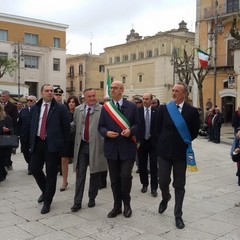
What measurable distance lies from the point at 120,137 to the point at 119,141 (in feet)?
0.19

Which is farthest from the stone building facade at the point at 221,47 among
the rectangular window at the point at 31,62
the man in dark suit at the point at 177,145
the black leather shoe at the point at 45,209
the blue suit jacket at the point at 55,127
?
the black leather shoe at the point at 45,209

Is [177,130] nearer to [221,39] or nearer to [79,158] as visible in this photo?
[79,158]

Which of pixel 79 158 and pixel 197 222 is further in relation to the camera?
pixel 79 158

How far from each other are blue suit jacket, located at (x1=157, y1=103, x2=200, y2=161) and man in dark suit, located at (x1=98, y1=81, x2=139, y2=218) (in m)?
0.41

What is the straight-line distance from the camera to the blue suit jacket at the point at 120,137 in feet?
18.1

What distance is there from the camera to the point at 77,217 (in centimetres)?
564

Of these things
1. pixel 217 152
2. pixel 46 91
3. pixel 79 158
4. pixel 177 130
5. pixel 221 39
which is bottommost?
pixel 217 152

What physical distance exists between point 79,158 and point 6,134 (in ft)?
9.25

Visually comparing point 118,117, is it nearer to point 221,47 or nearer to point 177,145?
point 177,145

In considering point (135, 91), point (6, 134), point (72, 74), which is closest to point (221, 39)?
point (135, 91)

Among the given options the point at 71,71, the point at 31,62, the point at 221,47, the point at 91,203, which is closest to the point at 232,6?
the point at 221,47

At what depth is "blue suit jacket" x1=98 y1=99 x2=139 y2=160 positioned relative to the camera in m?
5.50

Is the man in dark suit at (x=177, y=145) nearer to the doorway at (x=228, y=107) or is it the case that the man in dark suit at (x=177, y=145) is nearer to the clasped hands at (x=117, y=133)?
the clasped hands at (x=117, y=133)

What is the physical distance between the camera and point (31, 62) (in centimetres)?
5106
